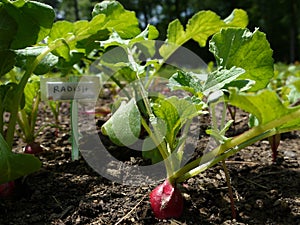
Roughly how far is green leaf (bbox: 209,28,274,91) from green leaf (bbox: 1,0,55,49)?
1.61 feet

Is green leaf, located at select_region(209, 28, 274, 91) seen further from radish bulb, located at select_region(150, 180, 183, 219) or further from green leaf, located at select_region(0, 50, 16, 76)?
green leaf, located at select_region(0, 50, 16, 76)

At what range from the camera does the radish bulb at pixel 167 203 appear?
0.88 m

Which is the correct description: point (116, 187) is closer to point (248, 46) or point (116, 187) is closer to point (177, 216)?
point (177, 216)

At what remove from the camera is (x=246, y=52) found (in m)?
0.93

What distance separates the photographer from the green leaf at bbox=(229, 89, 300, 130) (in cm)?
66

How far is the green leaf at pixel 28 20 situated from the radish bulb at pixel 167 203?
592 millimetres

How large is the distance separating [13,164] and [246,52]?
0.67 metres

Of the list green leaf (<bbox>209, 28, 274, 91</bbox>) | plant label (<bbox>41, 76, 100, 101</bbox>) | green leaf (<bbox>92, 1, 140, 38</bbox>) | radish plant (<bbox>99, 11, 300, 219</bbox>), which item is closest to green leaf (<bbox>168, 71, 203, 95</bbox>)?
radish plant (<bbox>99, 11, 300, 219</bbox>)

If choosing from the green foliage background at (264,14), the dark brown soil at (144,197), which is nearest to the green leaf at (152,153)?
the dark brown soil at (144,197)

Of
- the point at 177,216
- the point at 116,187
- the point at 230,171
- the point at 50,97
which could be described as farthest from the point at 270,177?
the point at 50,97

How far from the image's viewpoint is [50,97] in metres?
1.24

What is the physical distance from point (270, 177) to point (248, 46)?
0.45 metres

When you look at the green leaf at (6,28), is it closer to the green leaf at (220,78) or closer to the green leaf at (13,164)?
the green leaf at (13,164)

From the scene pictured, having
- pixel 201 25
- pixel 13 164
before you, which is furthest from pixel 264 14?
pixel 13 164
